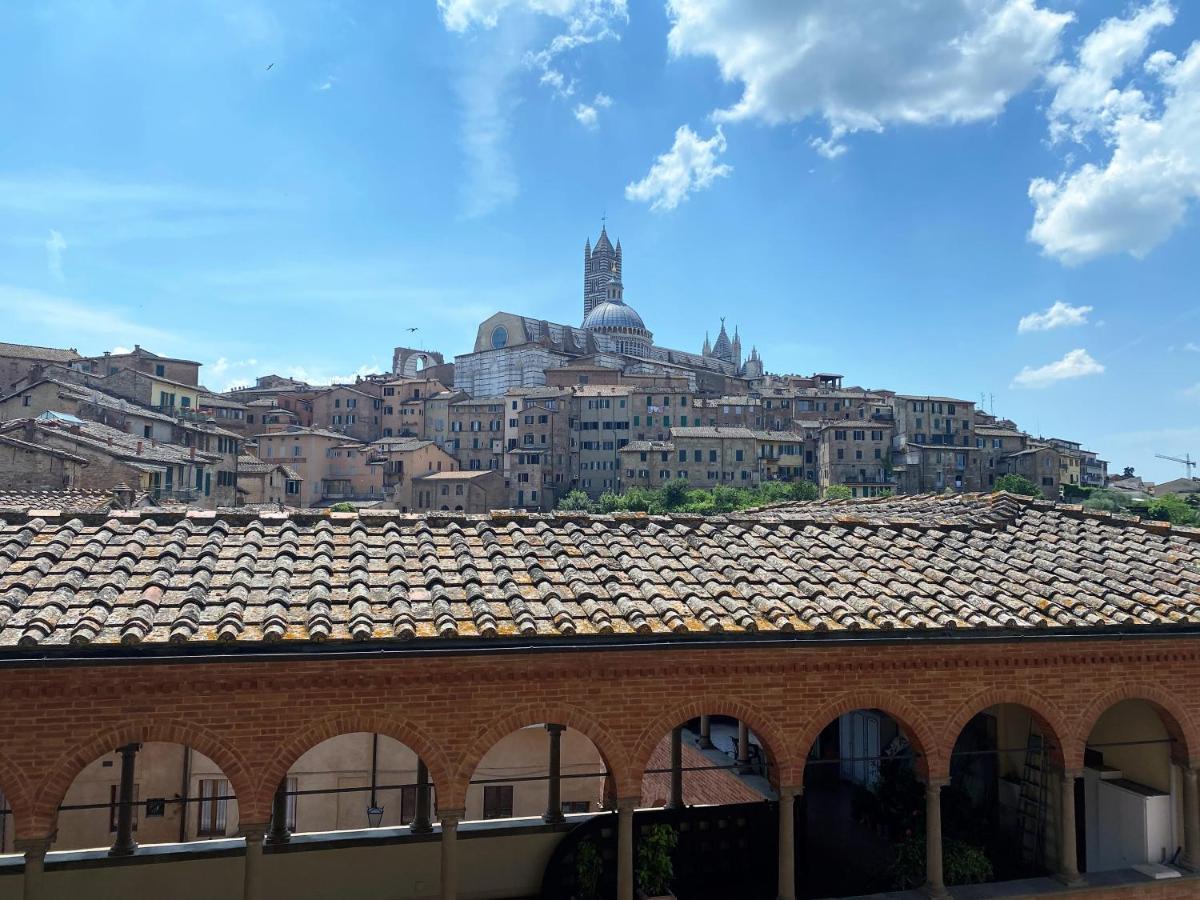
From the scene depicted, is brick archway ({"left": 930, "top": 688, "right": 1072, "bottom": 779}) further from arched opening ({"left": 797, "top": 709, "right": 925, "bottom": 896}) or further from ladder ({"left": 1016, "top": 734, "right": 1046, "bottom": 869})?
ladder ({"left": 1016, "top": 734, "right": 1046, "bottom": 869})

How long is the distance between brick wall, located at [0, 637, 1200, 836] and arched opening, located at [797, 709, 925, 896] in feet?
2.29

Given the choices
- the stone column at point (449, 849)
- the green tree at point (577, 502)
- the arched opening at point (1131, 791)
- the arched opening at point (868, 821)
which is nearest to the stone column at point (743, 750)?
the arched opening at point (868, 821)

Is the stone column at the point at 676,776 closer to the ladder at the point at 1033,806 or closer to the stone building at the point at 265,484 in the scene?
the ladder at the point at 1033,806

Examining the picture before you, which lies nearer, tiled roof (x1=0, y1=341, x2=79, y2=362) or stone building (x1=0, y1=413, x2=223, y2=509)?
stone building (x1=0, y1=413, x2=223, y2=509)

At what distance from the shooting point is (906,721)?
930 cm

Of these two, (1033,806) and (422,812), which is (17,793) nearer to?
(422,812)

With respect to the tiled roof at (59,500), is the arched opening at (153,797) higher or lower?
lower

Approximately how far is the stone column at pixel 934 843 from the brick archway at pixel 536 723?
136 inches

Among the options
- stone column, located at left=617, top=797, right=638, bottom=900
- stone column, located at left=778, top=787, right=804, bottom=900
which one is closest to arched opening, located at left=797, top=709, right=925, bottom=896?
stone column, located at left=778, top=787, right=804, bottom=900

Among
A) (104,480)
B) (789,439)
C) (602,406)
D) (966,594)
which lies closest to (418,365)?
(602,406)

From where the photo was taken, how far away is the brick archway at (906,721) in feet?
29.9

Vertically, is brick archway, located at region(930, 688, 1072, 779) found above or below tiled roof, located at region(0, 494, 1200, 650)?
below

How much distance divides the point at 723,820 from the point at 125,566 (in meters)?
7.66

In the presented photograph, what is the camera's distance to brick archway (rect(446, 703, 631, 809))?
27.0 feet
